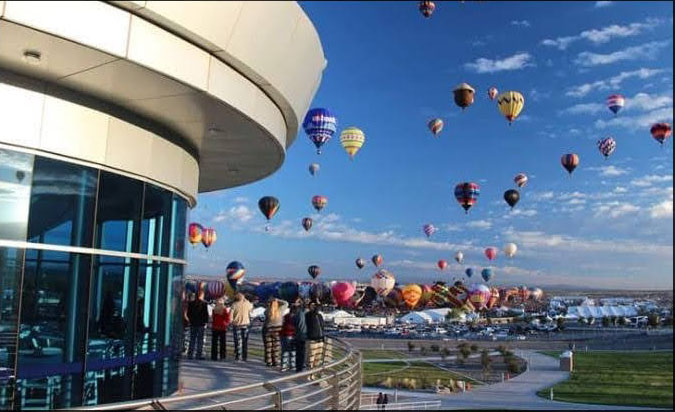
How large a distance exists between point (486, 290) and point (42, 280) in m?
87.3

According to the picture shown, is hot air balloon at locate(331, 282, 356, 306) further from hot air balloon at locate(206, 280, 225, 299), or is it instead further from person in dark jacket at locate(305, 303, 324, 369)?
person in dark jacket at locate(305, 303, 324, 369)

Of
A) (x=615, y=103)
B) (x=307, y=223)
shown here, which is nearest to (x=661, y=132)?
(x=615, y=103)

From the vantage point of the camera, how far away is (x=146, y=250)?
35.0 ft

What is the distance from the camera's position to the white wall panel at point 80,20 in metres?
7.07

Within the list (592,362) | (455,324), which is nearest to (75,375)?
(592,362)

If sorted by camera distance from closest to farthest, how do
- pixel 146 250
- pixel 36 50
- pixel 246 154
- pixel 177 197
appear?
pixel 36 50, pixel 146 250, pixel 177 197, pixel 246 154

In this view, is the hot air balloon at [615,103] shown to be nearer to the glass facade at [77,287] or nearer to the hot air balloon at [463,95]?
the hot air balloon at [463,95]

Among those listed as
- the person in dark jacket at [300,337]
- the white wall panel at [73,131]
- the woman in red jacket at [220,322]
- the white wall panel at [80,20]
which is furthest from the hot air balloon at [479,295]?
the white wall panel at [80,20]

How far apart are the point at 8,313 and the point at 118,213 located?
224cm

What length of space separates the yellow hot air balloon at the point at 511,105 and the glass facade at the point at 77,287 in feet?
128

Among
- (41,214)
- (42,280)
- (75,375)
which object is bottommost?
(75,375)

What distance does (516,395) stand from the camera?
41062mm

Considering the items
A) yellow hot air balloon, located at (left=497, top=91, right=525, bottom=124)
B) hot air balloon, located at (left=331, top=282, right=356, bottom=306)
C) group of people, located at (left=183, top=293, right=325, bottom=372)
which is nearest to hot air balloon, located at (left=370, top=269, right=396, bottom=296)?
hot air balloon, located at (left=331, top=282, right=356, bottom=306)

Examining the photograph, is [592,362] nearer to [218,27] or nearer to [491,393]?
[491,393]
